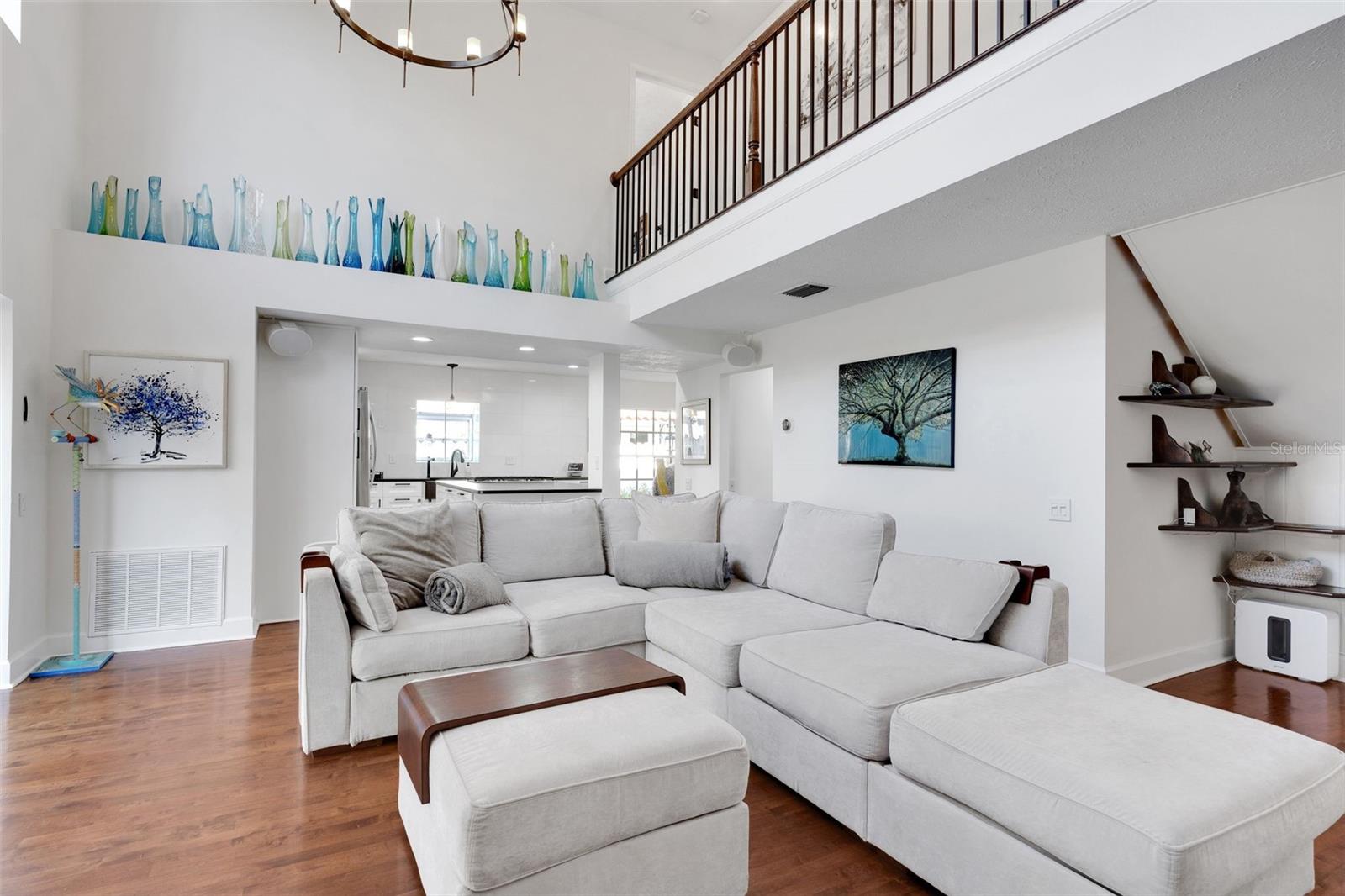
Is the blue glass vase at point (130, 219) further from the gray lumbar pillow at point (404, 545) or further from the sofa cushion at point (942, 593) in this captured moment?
the sofa cushion at point (942, 593)

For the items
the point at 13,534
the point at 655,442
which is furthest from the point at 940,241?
the point at 655,442

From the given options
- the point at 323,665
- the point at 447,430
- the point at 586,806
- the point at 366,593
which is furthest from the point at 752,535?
the point at 447,430

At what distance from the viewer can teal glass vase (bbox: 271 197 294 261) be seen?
443 cm

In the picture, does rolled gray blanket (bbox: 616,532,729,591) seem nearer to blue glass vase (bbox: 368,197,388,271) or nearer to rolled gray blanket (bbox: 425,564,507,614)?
rolled gray blanket (bbox: 425,564,507,614)

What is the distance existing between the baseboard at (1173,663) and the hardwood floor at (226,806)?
7.6 inches

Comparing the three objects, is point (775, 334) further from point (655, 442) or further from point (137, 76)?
point (137, 76)

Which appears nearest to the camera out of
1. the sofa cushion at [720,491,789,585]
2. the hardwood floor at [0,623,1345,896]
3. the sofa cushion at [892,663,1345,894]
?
the sofa cushion at [892,663,1345,894]

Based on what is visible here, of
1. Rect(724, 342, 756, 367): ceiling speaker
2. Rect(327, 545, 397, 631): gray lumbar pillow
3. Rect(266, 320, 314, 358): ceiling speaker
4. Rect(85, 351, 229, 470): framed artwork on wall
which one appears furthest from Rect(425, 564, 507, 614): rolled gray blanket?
Rect(724, 342, 756, 367): ceiling speaker

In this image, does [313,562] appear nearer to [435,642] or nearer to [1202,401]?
[435,642]

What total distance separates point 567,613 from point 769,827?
4.28 feet

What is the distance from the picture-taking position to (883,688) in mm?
1977

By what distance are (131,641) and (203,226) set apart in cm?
261

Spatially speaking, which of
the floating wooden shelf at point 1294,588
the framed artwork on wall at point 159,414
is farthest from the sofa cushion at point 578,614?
the floating wooden shelf at point 1294,588

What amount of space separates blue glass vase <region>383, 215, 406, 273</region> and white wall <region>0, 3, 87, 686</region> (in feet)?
5.86
